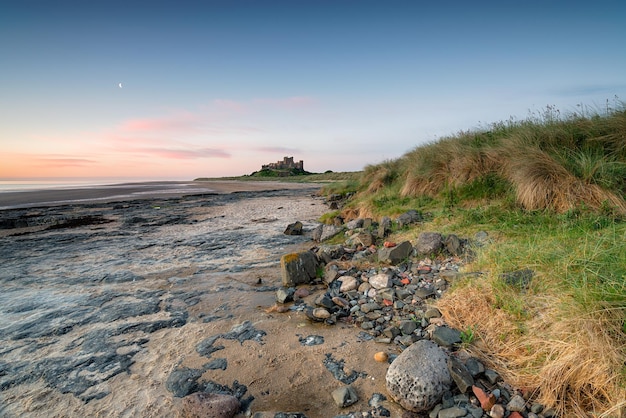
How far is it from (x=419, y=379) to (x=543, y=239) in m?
3.60

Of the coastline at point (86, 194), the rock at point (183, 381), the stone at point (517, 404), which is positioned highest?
the coastline at point (86, 194)

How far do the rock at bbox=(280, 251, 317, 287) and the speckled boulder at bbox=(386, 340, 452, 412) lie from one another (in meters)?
2.99

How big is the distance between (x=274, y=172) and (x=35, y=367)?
8437 cm

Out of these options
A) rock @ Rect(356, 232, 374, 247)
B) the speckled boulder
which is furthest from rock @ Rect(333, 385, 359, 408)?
rock @ Rect(356, 232, 374, 247)

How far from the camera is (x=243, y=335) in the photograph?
4.12 metres

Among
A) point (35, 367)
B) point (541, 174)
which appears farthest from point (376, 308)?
point (541, 174)

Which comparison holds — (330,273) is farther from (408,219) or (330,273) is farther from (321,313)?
(408,219)

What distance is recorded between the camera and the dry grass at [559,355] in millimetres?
2373

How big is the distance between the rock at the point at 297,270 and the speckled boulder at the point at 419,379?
299 centimetres

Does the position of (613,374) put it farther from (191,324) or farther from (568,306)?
(191,324)

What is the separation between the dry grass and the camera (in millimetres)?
2373

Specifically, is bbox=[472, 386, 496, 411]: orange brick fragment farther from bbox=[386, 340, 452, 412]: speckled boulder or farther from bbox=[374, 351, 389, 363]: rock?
bbox=[374, 351, 389, 363]: rock

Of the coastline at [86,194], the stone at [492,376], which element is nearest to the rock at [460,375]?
the stone at [492,376]

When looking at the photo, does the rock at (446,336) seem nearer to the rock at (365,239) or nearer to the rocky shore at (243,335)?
the rocky shore at (243,335)
